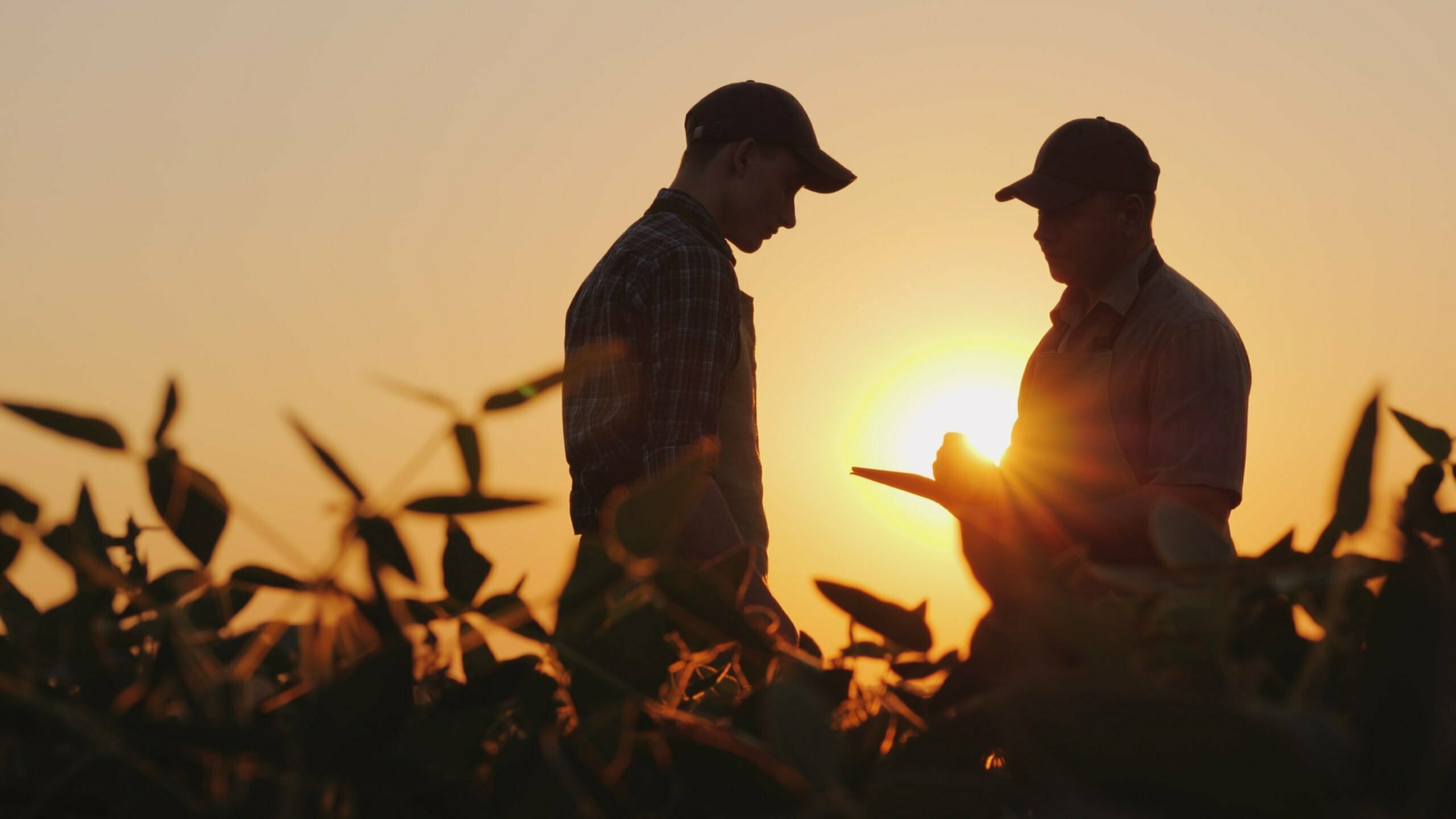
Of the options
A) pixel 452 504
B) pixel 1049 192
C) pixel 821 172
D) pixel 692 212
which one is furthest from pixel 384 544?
pixel 1049 192

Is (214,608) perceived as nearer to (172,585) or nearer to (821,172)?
(172,585)

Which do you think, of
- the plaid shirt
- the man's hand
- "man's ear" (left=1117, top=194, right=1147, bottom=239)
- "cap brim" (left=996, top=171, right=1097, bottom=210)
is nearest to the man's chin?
the plaid shirt

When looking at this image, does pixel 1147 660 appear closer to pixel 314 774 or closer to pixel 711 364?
pixel 314 774

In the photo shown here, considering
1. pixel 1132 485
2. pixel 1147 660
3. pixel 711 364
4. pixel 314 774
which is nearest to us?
pixel 314 774

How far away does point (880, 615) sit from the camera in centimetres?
57

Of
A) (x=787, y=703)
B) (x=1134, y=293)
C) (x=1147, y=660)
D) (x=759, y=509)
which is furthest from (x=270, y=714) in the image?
(x=1134, y=293)

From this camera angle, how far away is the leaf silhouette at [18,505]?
556 mm

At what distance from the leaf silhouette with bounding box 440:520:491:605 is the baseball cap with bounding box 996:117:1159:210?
3570mm

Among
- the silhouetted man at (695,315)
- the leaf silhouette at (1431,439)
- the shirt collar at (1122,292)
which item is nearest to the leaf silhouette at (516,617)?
the leaf silhouette at (1431,439)

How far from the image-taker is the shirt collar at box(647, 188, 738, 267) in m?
3.53

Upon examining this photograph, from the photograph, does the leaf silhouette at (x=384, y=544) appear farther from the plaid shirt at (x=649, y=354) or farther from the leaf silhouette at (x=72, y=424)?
the plaid shirt at (x=649, y=354)

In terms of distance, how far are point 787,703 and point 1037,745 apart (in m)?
0.10

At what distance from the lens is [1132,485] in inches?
141

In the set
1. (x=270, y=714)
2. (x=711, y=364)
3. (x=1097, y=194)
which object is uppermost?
(x=1097, y=194)
